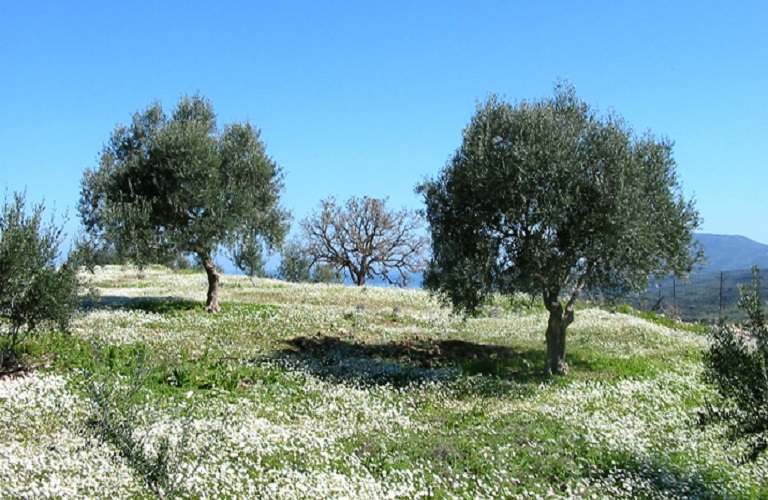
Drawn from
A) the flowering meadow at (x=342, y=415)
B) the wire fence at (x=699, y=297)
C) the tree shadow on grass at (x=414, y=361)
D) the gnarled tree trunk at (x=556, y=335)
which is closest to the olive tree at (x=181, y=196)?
the flowering meadow at (x=342, y=415)

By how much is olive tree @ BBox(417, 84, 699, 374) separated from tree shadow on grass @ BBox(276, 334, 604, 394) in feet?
6.36

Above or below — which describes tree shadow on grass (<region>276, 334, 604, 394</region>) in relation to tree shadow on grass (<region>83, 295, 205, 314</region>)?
below

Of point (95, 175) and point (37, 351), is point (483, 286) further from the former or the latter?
point (95, 175)

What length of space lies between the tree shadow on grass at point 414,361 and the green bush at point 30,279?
792 centimetres

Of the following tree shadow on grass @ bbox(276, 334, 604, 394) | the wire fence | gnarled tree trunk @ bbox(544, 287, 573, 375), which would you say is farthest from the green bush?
the wire fence

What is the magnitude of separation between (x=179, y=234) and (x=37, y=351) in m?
10.3

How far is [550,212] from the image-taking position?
1884cm

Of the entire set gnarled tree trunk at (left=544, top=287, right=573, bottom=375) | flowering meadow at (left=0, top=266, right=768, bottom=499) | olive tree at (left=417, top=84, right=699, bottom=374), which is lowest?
flowering meadow at (left=0, top=266, right=768, bottom=499)

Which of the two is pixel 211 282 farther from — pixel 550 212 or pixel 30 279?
pixel 550 212

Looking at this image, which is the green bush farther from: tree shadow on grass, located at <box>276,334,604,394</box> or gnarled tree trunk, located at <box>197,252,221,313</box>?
gnarled tree trunk, located at <box>197,252,221,313</box>

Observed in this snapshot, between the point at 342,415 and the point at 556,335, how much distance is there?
9.60 meters

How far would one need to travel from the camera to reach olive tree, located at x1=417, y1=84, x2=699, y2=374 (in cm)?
1909

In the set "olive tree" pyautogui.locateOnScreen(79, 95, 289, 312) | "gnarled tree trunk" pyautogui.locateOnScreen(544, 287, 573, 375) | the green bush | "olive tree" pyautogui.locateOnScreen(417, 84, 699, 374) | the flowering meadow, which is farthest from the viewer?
"olive tree" pyautogui.locateOnScreen(79, 95, 289, 312)

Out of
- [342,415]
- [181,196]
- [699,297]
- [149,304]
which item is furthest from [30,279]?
[699,297]
